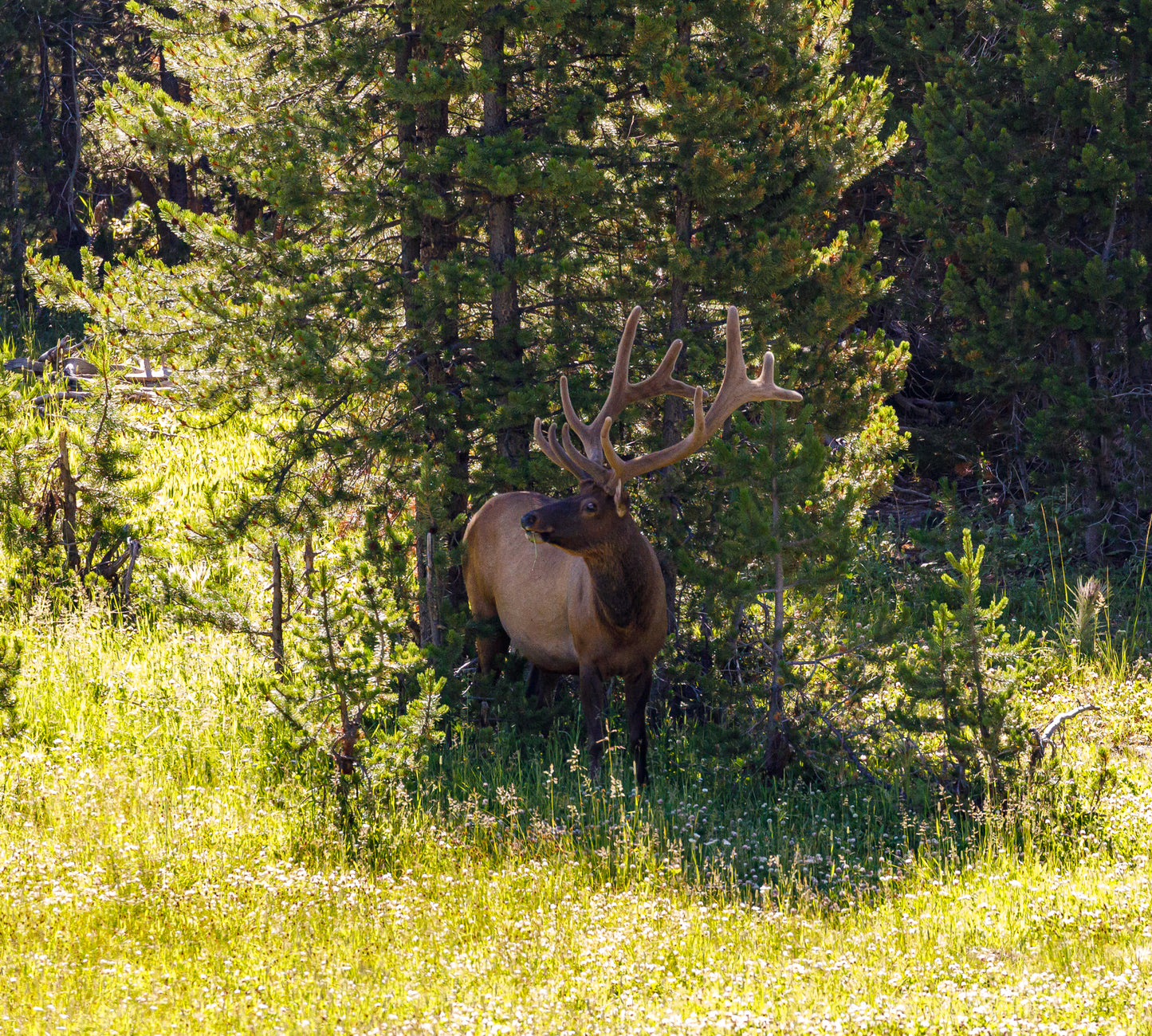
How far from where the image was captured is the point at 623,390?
8008 mm

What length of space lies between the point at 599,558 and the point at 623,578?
0.19 meters

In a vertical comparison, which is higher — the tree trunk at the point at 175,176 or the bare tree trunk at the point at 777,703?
the tree trunk at the point at 175,176

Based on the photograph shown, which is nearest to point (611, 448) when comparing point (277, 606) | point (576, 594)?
point (576, 594)

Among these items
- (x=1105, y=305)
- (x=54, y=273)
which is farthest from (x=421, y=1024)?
(x=1105, y=305)

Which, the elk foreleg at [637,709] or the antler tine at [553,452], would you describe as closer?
the antler tine at [553,452]

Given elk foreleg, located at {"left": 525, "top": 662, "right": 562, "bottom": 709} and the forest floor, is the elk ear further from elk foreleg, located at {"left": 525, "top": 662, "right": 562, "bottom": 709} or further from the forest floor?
elk foreleg, located at {"left": 525, "top": 662, "right": 562, "bottom": 709}

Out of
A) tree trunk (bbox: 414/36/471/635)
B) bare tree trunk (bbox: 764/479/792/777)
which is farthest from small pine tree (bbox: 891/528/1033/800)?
tree trunk (bbox: 414/36/471/635)

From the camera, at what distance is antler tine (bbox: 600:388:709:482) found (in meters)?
7.31

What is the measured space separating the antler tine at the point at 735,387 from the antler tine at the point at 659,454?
0.19 m

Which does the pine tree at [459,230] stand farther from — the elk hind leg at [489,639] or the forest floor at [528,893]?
the forest floor at [528,893]

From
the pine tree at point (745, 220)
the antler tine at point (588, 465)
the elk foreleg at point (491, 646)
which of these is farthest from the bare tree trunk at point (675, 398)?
the antler tine at point (588, 465)

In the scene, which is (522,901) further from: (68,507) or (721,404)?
(68,507)

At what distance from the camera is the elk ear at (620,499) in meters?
7.39

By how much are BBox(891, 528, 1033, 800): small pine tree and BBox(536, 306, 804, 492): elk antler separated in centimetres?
151
